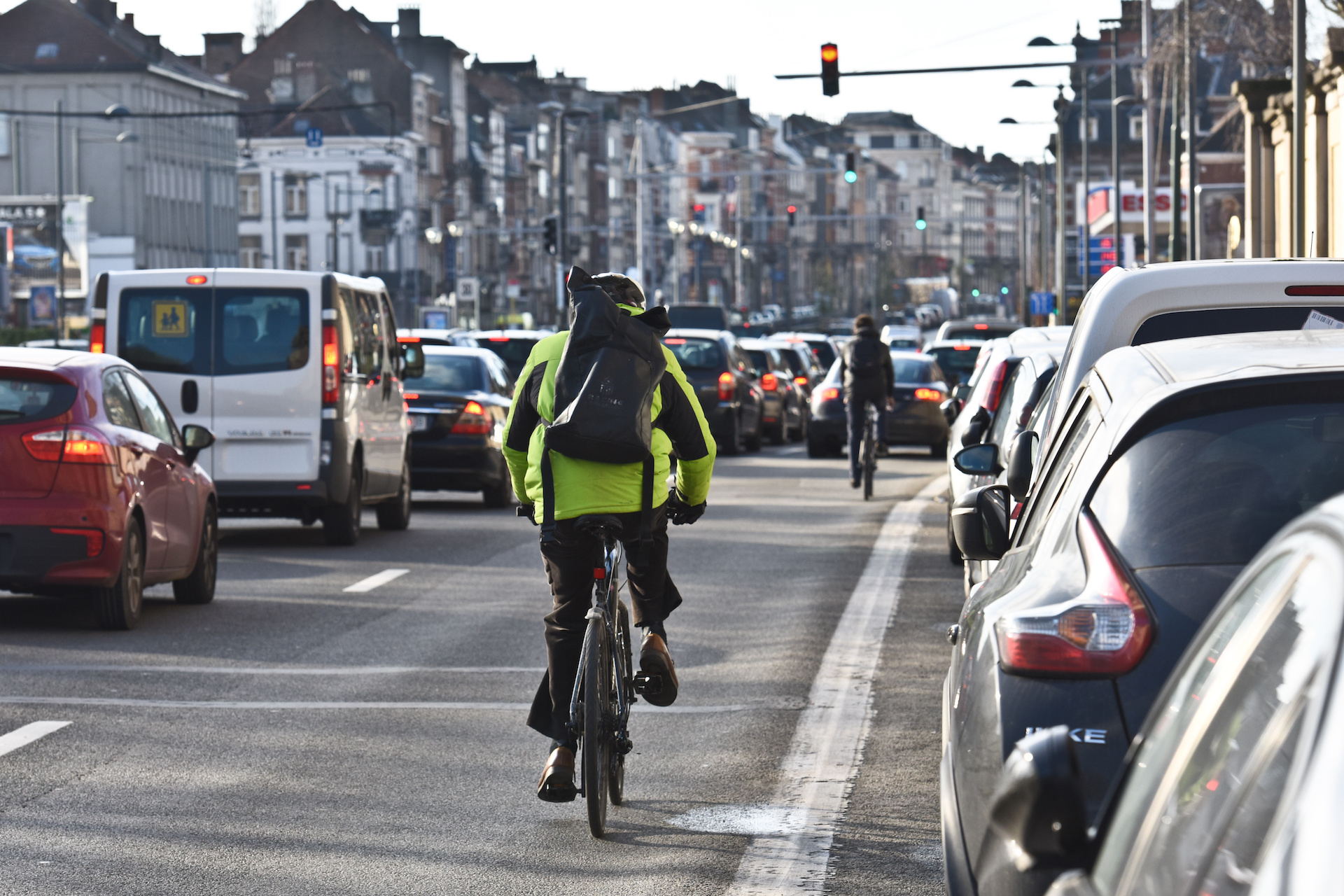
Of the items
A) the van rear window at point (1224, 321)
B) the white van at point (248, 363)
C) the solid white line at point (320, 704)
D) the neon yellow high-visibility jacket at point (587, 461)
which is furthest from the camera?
the white van at point (248, 363)

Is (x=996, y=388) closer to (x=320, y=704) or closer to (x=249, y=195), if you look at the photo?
(x=320, y=704)

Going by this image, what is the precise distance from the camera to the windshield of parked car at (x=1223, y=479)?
4.25 meters

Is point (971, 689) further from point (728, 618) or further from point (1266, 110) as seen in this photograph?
point (1266, 110)

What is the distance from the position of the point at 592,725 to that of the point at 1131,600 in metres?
2.69

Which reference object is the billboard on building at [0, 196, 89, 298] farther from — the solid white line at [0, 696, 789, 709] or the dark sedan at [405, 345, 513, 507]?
the solid white line at [0, 696, 789, 709]

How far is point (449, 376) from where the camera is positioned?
71.8 feet

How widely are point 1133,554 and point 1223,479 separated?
0.25 m

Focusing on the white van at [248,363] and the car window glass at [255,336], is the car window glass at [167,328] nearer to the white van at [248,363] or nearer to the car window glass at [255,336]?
the white van at [248,363]

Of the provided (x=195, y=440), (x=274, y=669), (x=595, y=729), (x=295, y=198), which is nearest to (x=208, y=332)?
(x=195, y=440)

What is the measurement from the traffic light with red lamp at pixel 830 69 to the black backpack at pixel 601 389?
2687cm

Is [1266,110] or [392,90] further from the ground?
[392,90]

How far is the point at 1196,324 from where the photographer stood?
311 inches

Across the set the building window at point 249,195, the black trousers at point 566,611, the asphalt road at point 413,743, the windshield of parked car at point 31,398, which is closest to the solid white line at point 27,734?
the asphalt road at point 413,743

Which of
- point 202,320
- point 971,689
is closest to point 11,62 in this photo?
point 202,320
